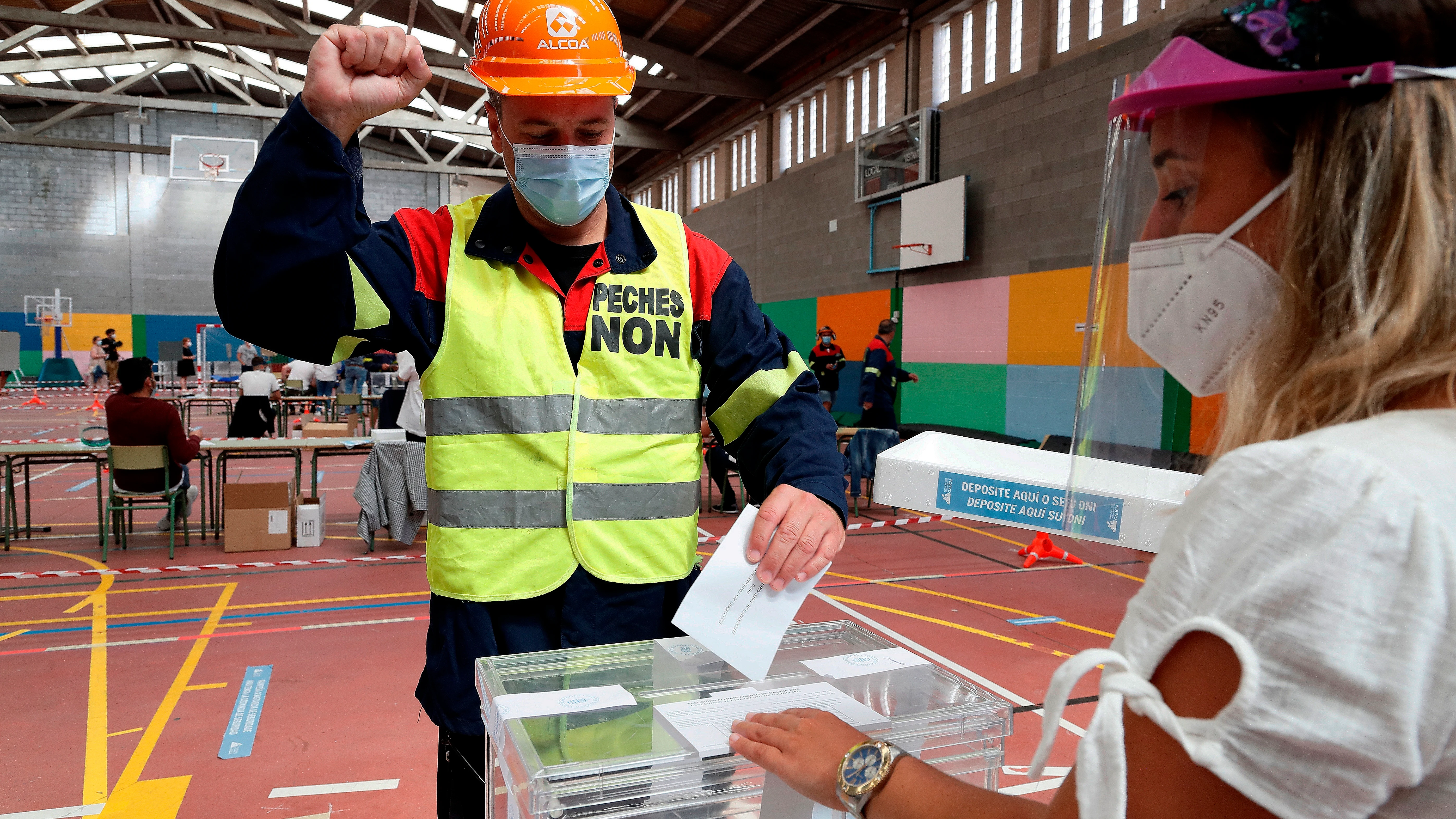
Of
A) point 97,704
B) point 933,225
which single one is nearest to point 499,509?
point 97,704

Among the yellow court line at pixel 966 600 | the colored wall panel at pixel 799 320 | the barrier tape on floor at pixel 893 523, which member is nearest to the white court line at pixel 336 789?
the yellow court line at pixel 966 600

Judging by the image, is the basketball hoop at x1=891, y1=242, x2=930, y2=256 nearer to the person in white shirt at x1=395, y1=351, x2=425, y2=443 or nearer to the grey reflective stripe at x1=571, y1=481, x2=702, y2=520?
the person in white shirt at x1=395, y1=351, x2=425, y2=443

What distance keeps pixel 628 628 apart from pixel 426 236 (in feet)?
2.69

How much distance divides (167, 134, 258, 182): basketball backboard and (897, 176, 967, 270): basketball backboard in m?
15.4

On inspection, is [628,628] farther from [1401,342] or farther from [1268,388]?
[1401,342]

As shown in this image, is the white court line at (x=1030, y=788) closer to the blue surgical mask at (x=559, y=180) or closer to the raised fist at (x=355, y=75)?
the blue surgical mask at (x=559, y=180)

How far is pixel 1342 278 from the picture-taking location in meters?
0.70

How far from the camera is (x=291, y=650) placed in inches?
180

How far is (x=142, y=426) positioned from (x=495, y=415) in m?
6.28

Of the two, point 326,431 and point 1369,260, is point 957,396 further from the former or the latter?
point 1369,260

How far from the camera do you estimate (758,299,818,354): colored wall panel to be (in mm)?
15617

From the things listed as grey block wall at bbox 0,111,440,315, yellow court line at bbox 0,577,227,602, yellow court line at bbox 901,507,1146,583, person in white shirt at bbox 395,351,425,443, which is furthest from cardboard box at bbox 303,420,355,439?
grey block wall at bbox 0,111,440,315

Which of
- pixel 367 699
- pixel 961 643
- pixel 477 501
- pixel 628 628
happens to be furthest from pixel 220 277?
A: pixel 961 643

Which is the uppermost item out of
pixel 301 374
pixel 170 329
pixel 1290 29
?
pixel 170 329
